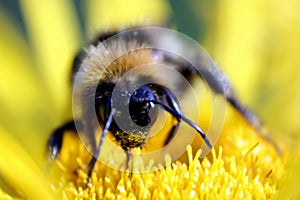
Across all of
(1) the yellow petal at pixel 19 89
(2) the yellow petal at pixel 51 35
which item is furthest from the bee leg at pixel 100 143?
(2) the yellow petal at pixel 51 35

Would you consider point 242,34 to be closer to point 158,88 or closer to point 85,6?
point 85,6

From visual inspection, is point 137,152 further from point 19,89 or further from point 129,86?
point 19,89

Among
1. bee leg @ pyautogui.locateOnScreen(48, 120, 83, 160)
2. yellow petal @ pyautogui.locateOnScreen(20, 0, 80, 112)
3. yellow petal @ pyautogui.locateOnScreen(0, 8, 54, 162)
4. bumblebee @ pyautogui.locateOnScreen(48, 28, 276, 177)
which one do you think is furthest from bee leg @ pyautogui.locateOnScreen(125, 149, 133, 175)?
yellow petal @ pyautogui.locateOnScreen(20, 0, 80, 112)

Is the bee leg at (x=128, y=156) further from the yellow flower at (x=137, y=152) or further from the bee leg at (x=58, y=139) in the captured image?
the bee leg at (x=58, y=139)

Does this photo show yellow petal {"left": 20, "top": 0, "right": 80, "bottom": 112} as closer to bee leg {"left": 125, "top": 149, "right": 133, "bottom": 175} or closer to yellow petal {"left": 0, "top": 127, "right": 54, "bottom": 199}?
yellow petal {"left": 0, "top": 127, "right": 54, "bottom": 199}

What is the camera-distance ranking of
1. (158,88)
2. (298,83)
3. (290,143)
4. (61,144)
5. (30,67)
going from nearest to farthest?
(158,88) → (61,144) → (290,143) → (298,83) → (30,67)

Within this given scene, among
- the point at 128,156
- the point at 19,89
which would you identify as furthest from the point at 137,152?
the point at 19,89

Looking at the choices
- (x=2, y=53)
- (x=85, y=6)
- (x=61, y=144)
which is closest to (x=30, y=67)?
(x=2, y=53)
